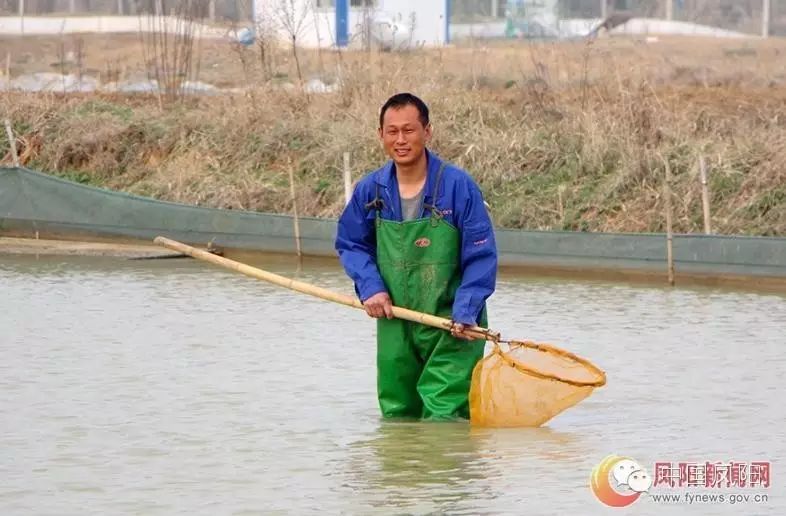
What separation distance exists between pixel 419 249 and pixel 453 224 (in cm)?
17

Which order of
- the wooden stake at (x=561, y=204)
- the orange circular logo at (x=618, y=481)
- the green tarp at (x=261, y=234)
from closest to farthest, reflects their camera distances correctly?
the orange circular logo at (x=618, y=481) → the green tarp at (x=261, y=234) → the wooden stake at (x=561, y=204)

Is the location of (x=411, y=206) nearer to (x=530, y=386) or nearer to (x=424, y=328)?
(x=424, y=328)

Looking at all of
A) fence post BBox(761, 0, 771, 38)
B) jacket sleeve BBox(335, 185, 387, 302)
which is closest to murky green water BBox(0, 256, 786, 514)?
jacket sleeve BBox(335, 185, 387, 302)

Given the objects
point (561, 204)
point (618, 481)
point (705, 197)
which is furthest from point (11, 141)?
point (618, 481)

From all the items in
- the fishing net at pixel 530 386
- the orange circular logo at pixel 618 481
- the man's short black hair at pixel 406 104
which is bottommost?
the orange circular logo at pixel 618 481

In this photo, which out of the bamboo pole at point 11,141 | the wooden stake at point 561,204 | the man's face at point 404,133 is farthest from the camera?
the bamboo pole at point 11,141

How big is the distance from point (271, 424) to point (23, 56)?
27661 mm

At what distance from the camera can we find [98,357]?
1012cm

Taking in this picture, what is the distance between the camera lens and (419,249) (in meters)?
7.04

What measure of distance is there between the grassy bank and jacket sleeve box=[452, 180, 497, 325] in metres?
8.92

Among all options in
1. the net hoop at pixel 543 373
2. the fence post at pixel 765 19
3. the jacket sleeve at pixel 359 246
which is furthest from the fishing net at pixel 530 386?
the fence post at pixel 765 19

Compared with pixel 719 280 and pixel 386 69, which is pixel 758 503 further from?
pixel 386 69

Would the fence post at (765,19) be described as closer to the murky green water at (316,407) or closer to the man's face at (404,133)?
the murky green water at (316,407)

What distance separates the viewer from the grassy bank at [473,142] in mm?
16375
